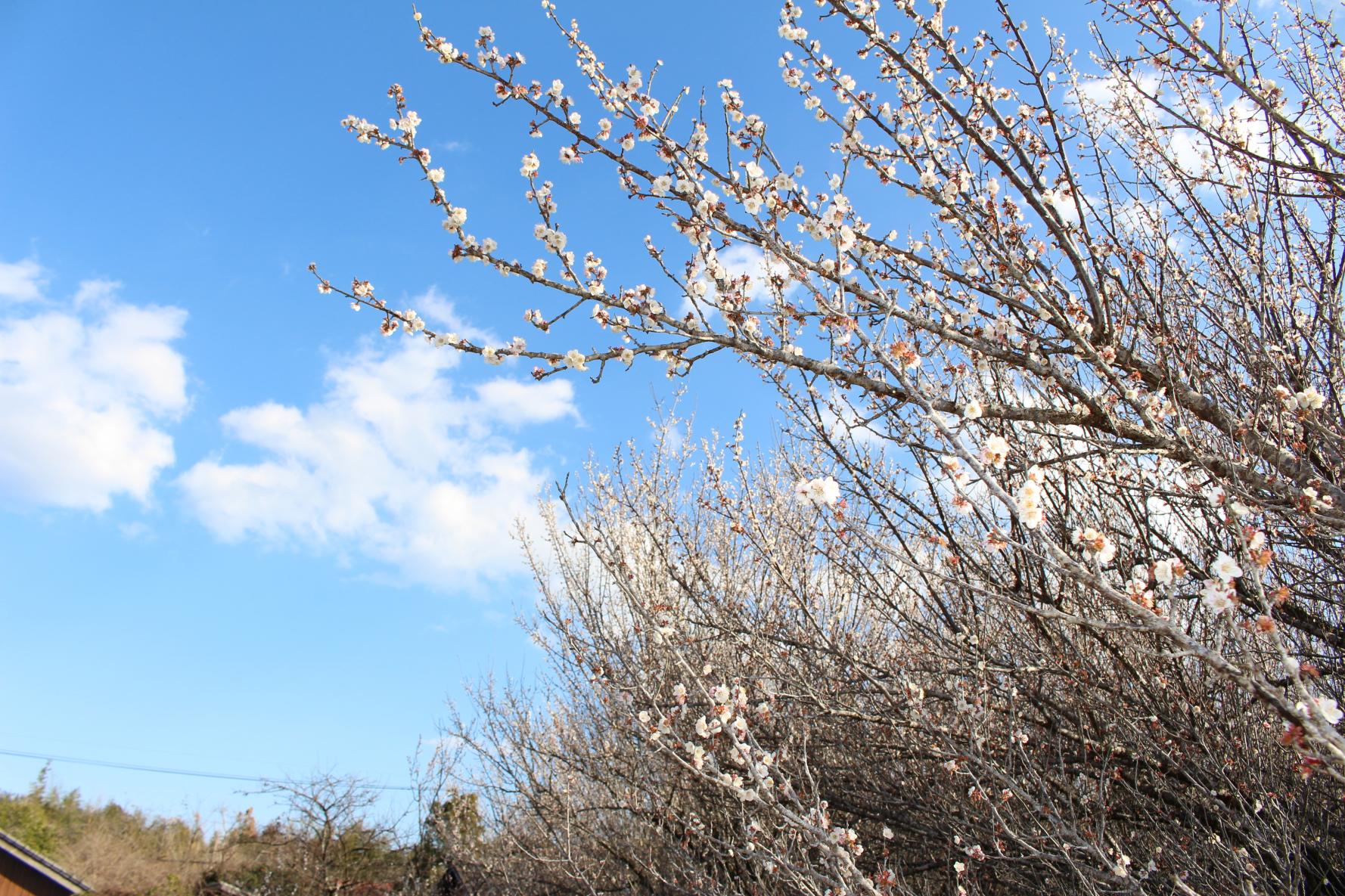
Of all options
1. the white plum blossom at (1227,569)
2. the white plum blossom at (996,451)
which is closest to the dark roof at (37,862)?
the white plum blossom at (996,451)

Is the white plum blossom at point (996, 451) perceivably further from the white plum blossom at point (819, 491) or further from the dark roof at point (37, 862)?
the dark roof at point (37, 862)

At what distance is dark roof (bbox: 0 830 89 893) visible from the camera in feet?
49.8

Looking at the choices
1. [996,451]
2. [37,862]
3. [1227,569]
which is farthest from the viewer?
[37,862]

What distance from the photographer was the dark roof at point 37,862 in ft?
49.8

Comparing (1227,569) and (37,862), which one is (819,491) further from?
(37,862)

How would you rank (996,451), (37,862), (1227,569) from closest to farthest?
(1227,569) < (996,451) < (37,862)

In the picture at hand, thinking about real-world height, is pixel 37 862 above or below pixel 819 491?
below

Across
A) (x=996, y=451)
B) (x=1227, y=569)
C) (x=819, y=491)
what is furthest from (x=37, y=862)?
(x=1227, y=569)

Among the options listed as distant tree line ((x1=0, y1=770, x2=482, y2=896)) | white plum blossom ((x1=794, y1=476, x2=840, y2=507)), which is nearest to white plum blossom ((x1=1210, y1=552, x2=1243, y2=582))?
white plum blossom ((x1=794, y1=476, x2=840, y2=507))

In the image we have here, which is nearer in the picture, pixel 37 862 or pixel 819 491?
pixel 819 491

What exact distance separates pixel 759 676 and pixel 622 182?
3.57 meters

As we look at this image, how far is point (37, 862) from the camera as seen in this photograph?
604 inches

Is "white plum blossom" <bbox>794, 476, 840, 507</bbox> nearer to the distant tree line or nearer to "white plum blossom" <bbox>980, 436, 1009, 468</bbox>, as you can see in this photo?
"white plum blossom" <bbox>980, 436, 1009, 468</bbox>

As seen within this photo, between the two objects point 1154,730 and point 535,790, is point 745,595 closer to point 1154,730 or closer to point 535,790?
point 1154,730
